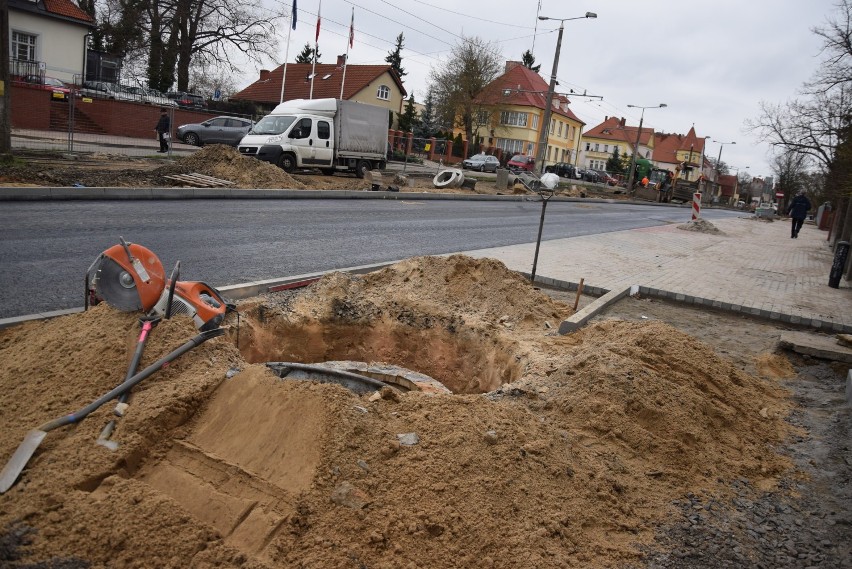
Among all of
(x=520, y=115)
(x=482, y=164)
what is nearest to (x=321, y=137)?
(x=482, y=164)

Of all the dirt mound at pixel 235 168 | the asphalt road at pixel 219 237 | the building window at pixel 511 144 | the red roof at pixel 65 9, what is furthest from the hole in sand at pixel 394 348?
the building window at pixel 511 144

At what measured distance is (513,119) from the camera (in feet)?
236

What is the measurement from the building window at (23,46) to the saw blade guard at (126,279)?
118ft

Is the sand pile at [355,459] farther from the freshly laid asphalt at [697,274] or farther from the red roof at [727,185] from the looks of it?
the red roof at [727,185]

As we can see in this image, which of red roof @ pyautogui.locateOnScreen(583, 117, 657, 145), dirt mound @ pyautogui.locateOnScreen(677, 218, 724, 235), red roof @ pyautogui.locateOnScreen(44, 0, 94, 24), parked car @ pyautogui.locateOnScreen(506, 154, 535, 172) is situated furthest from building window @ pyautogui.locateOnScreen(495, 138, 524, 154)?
dirt mound @ pyautogui.locateOnScreen(677, 218, 724, 235)

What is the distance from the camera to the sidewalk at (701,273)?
930cm

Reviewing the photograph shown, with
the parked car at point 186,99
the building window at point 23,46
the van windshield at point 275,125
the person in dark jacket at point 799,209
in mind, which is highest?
the building window at point 23,46

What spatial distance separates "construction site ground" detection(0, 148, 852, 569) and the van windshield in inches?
714

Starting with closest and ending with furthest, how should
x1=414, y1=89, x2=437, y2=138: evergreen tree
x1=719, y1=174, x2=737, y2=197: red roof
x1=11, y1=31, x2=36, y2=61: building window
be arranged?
x1=11, y1=31, x2=36, y2=61: building window → x1=414, y1=89, x2=437, y2=138: evergreen tree → x1=719, y1=174, x2=737, y2=197: red roof

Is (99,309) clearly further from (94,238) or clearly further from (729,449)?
(94,238)

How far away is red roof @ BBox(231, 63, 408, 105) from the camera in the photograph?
49500 millimetres

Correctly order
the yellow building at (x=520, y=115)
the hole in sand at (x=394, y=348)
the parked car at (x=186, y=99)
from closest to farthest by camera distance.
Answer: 1. the hole in sand at (x=394, y=348)
2. the parked car at (x=186, y=99)
3. the yellow building at (x=520, y=115)

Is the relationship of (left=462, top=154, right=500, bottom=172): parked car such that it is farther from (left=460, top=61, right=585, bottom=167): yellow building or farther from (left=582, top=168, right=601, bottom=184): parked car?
(left=582, top=168, right=601, bottom=184): parked car

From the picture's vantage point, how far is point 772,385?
5898mm
